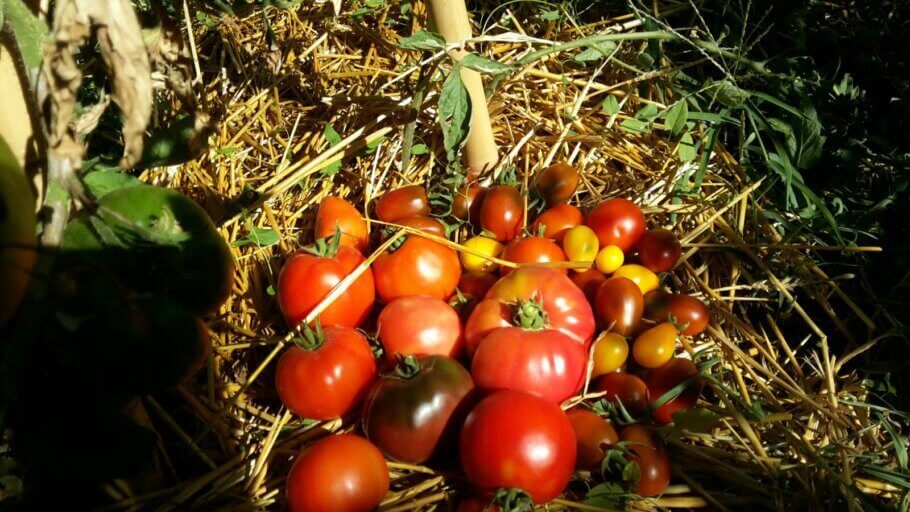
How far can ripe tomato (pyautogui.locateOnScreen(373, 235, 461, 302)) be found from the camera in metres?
1.46

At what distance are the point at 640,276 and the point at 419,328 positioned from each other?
56 centimetres

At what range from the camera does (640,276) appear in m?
1.50

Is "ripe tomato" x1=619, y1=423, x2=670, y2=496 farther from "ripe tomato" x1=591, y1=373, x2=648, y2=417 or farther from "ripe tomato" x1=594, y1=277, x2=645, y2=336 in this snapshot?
"ripe tomato" x1=594, y1=277, x2=645, y2=336

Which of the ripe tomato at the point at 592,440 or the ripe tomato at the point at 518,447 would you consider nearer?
the ripe tomato at the point at 518,447

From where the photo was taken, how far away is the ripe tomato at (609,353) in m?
1.34

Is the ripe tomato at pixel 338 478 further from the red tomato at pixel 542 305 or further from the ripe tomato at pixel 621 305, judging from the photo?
the ripe tomato at pixel 621 305

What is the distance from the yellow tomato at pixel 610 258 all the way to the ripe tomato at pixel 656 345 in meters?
0.23

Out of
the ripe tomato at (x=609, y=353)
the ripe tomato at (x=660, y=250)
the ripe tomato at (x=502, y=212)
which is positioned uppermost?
the ripe tomato at (x=502, y=212)

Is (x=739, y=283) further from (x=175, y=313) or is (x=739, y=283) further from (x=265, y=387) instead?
(x=175, y=313)

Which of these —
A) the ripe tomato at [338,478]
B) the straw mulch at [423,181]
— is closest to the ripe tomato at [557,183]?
the straw mulch at [423,181]

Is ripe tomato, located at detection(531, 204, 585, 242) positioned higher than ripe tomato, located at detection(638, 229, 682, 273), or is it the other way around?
ripe tomato, located at detection(531, 204, 585, 242)

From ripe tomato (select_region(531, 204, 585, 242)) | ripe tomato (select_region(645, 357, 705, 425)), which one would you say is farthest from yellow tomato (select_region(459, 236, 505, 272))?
ripe tomato (select_region(645, 357, 705, 425))

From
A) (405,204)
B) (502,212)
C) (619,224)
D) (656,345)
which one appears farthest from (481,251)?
(656,345)

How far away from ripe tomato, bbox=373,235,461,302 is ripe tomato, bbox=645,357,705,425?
0.52 m
